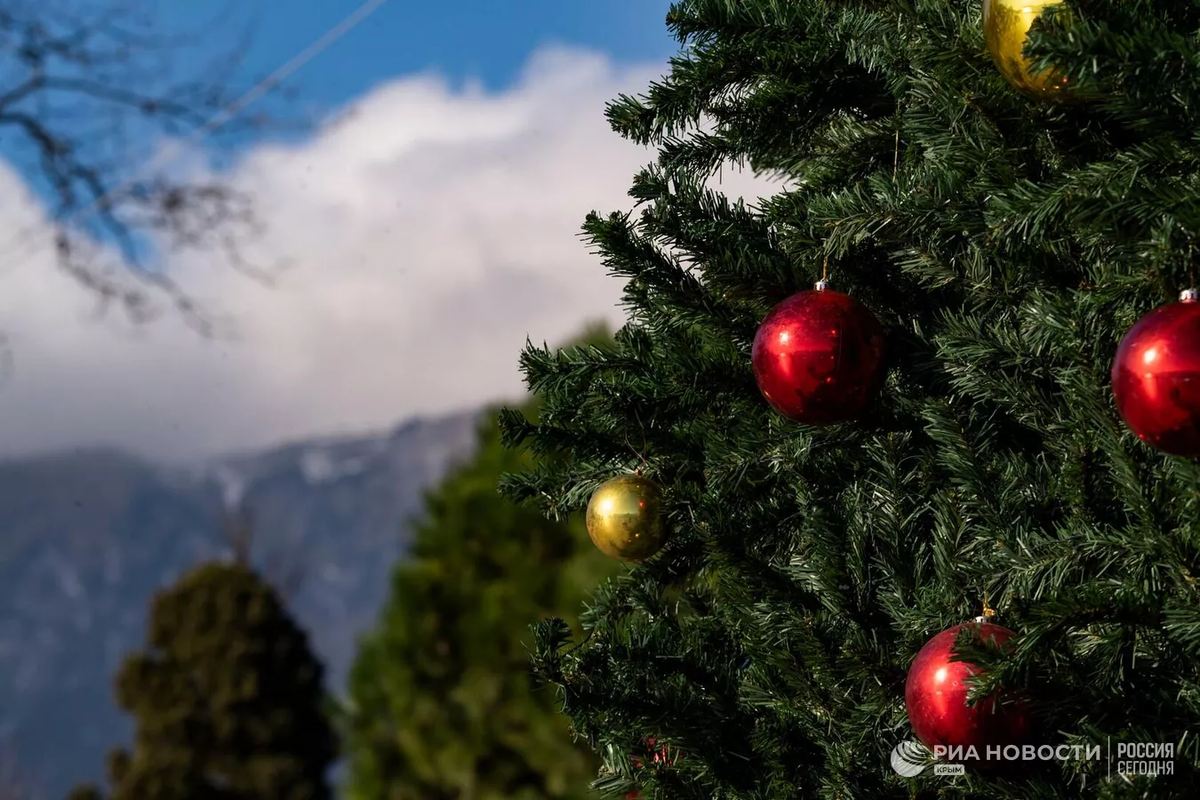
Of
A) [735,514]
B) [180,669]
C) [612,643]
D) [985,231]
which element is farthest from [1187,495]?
[180,669]

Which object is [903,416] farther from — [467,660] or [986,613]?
[467,660]

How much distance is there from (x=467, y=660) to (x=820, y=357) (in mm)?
3320

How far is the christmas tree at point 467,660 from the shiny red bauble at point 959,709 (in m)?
2.84

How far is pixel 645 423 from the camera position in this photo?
145 centimetres

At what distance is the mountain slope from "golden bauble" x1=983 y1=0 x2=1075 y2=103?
2144 inches

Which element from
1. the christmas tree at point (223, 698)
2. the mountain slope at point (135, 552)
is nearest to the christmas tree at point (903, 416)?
the christmas tree at point (223, 698)

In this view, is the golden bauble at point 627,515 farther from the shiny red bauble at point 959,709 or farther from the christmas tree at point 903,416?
the shiny red bauble at point 959,709

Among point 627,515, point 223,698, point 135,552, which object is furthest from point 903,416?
point 135,552

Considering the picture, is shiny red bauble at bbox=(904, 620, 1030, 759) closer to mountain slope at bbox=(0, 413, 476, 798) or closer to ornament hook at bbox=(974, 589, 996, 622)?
ornament hook at bbox=(974, 589, 996, 622)

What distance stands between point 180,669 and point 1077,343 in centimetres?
617

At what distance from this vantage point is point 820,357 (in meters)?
1.15

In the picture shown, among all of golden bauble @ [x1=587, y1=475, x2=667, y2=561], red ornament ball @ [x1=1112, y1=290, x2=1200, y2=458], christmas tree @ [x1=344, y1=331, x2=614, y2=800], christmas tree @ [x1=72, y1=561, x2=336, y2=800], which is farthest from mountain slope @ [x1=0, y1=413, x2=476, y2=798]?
red ornament ball @ [x1=1112, y1=290, x2=1200, y2=458]

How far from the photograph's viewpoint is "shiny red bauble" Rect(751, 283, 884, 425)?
1160mm

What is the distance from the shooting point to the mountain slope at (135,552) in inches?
2327
